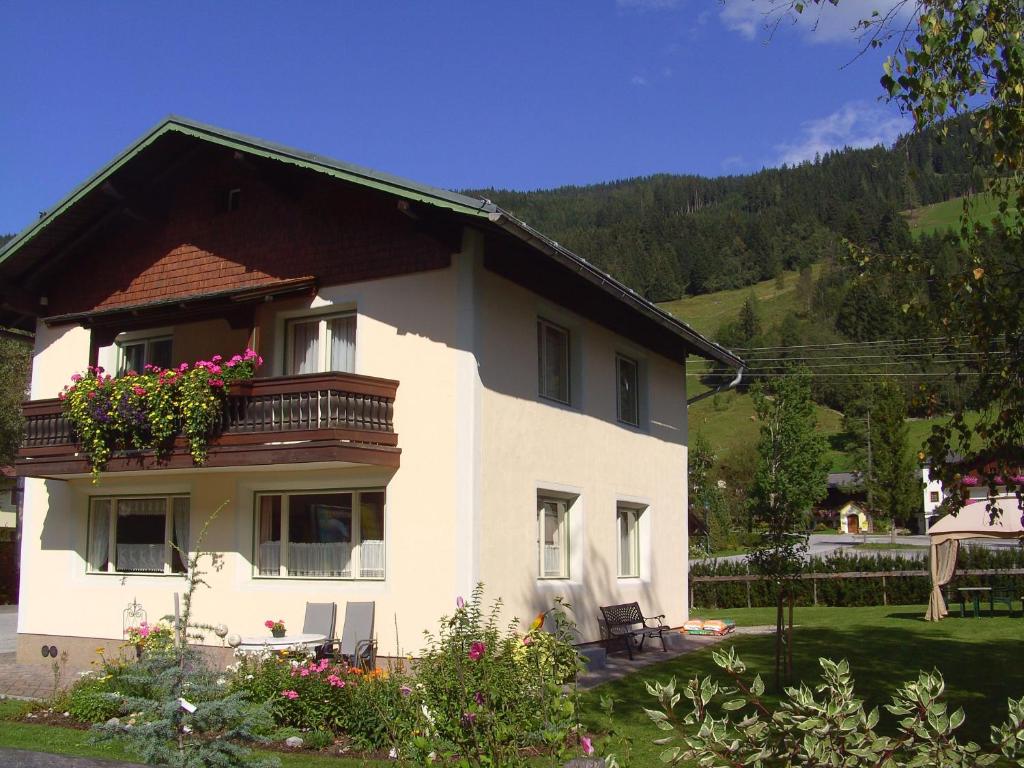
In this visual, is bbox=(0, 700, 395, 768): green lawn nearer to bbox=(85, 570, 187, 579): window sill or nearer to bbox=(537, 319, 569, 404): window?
bbox=(85, 570, 187, 579): window sill

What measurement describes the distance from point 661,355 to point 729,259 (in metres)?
121

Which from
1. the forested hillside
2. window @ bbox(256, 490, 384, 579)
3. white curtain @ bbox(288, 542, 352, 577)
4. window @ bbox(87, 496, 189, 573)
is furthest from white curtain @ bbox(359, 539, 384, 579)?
the forested hillside

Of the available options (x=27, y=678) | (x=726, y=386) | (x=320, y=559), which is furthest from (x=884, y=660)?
(x=27, y=678)

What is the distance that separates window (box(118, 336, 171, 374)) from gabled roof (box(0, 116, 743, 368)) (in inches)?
81.1

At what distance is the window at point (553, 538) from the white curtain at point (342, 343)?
3.50 meters

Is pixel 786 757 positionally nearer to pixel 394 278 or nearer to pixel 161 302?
pixel 394 278

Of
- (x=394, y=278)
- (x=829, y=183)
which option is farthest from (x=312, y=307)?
(x=829, y=183)

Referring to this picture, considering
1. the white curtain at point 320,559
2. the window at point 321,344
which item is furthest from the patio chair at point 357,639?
the window at point 321,344

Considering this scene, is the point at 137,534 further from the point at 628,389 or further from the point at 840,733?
the point at 840,733

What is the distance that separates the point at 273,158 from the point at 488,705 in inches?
384

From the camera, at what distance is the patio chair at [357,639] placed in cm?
1280

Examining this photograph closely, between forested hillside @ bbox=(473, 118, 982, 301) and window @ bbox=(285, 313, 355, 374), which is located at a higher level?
forested hillside @ bbox=(473, 118, 982, 301)

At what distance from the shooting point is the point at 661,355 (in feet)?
63.8

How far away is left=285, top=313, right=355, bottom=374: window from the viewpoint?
14.6m
